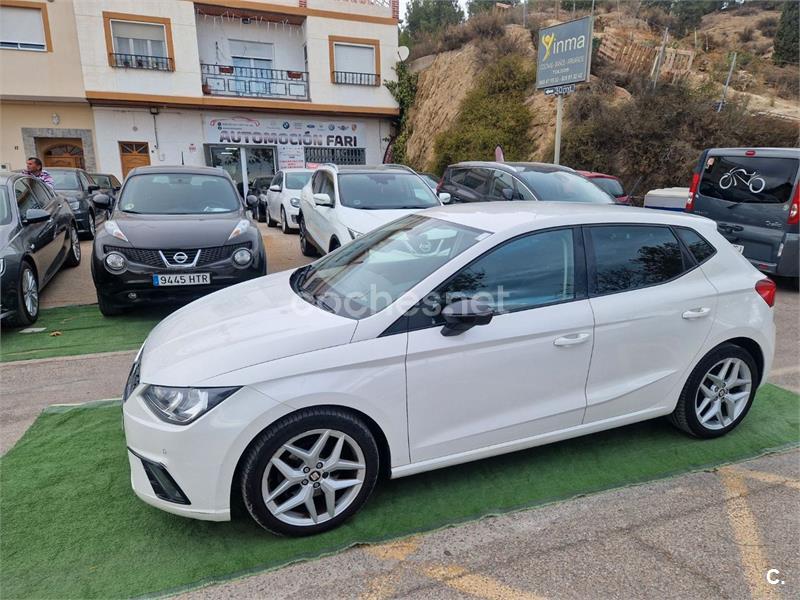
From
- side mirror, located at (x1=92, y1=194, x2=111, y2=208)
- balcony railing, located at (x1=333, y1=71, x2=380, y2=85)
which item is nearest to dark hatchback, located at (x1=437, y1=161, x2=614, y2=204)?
side mirror, located at (x1=92, y1=194, x2=111, y2=208)

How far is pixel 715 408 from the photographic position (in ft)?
11.3

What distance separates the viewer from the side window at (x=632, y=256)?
309 cm

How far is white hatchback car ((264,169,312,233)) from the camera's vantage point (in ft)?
39.1

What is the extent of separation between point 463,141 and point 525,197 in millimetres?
→ 13658

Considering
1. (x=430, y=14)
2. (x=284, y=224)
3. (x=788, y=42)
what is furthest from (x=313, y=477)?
(x=430, y=14)

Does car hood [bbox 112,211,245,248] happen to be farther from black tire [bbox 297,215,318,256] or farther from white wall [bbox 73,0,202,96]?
white wall [bbox 73,0,202,96]

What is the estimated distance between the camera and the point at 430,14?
36.3 metres

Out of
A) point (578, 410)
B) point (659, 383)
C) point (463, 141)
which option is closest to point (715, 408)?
point (659, 383)

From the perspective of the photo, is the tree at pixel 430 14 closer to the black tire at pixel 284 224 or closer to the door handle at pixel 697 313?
the black tire at pixel 284 224

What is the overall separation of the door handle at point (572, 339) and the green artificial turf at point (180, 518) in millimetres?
837

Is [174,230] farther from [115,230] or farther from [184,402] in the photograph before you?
[184,402]

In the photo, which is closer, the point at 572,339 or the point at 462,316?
the point at 462,316

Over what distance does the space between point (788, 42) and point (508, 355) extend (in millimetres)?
28004

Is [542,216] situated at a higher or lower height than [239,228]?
higher
